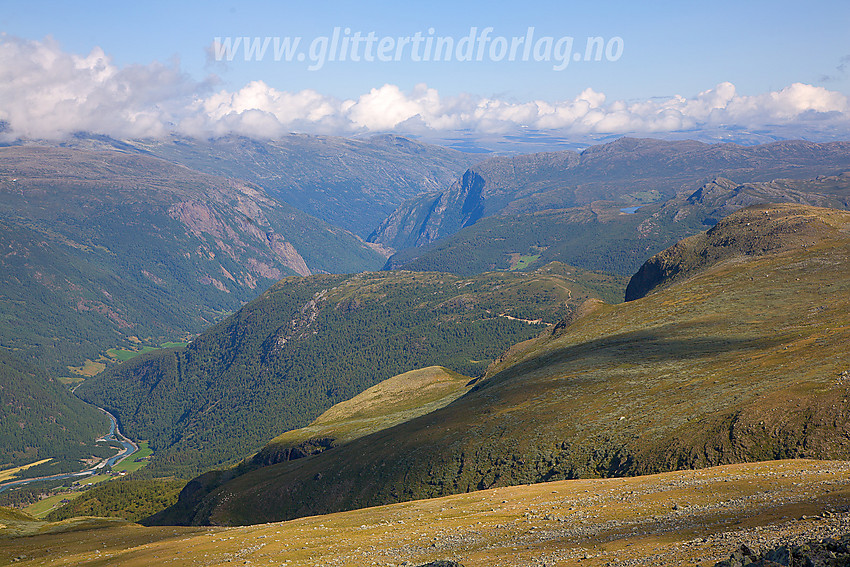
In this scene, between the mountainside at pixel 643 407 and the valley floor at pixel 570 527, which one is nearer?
the valley floor at pixel 570 527

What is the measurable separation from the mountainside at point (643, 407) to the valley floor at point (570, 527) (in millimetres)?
14204

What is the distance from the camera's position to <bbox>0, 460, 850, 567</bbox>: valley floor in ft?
156

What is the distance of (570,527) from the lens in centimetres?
6025

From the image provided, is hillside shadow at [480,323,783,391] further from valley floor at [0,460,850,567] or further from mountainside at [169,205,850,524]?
valley floor at [0,460,850,567]

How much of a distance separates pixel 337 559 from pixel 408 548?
724 centimetres

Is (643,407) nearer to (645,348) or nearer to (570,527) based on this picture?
(645,348)

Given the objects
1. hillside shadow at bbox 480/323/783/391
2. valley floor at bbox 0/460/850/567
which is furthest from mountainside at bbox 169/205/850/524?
valley floor at bbox 0/460/850/567

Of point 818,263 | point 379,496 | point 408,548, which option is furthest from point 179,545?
point 818,263

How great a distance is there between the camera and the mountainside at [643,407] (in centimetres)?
8662

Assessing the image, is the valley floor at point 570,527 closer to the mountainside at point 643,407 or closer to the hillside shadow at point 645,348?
the mountainside at point 643,407

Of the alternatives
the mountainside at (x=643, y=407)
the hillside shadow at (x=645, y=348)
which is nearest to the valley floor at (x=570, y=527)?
the mountainside at (x=643, y=407)

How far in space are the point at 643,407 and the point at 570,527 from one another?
5324cm

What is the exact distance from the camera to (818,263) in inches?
6870

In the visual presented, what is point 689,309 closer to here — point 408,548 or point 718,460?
point 718,460
